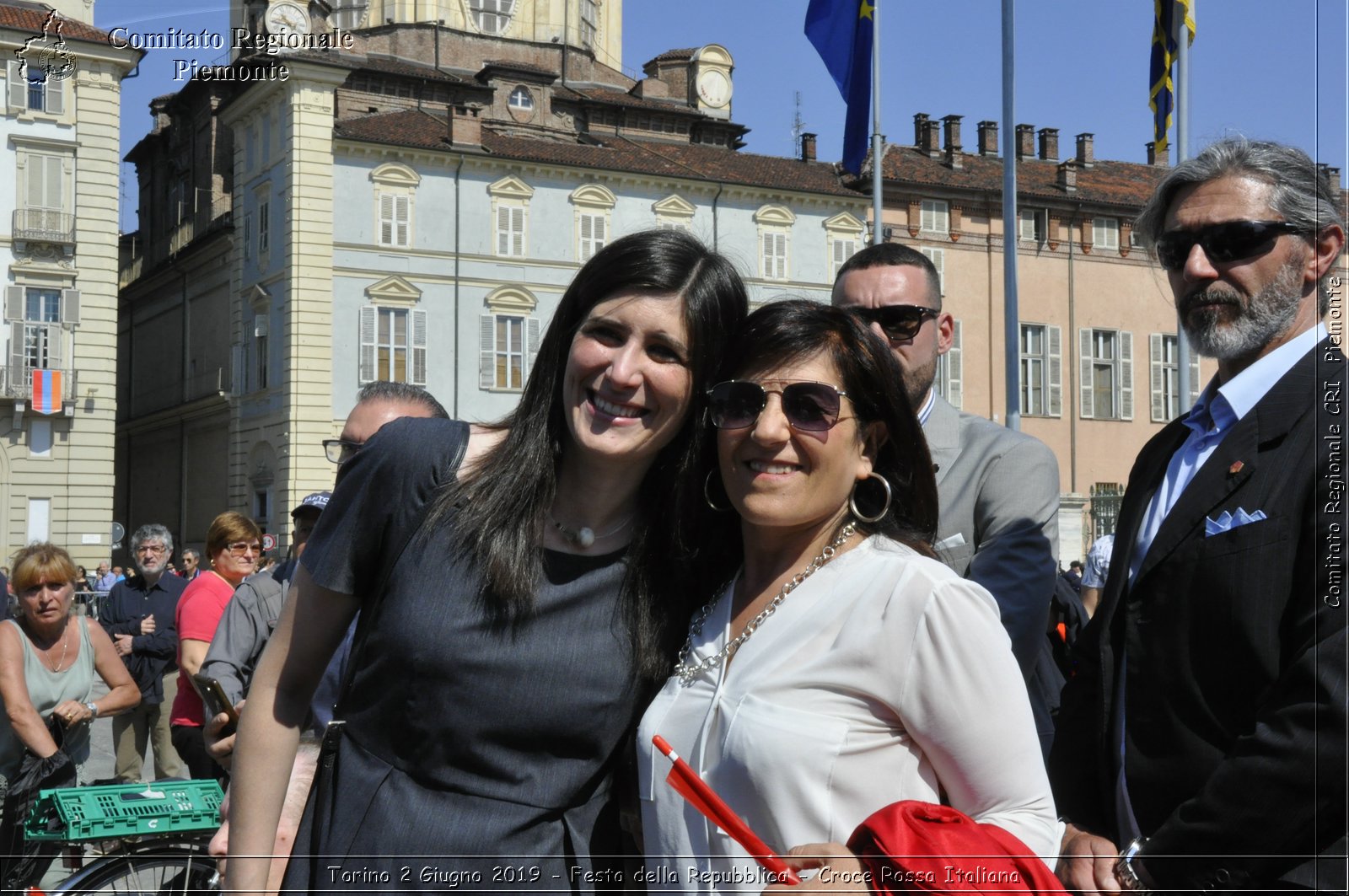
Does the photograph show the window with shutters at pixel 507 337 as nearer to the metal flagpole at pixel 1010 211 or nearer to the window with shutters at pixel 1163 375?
the window with shutters at pixel 1163 375

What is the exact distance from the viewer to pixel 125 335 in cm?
5341

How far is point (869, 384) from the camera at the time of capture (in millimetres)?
2615

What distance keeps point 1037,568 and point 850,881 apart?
163 cm

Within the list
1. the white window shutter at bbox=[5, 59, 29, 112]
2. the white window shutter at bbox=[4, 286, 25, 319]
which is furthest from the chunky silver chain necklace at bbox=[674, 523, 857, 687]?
the white window shutter at bbox=[4, 286, 25, 319]

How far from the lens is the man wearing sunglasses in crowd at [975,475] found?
355 centimetres

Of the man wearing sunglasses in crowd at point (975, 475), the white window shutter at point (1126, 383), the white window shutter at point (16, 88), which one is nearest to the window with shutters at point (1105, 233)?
the white window shutter at point (1126, 383)

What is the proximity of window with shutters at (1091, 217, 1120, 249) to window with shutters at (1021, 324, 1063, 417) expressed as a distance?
3.70 meters

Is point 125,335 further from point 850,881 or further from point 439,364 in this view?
point 850,881

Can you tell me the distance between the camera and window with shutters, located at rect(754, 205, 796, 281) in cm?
4338

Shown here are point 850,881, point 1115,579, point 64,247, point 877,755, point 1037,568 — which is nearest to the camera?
point 850,881

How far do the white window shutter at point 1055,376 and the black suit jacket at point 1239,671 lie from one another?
149 ft

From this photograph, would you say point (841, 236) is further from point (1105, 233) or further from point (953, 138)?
point (1105, 233)

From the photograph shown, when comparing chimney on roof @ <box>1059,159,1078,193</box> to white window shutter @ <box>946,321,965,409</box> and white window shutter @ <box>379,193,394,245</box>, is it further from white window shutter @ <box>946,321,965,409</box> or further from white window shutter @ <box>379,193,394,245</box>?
white window shutter @ <box>379,193,394,245</box>

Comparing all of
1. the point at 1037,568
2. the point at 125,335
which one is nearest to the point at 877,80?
the point at 1037,568
